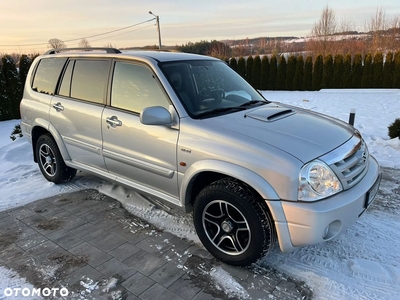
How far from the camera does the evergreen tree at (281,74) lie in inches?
720

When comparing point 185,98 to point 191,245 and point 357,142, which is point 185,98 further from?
point 357,142

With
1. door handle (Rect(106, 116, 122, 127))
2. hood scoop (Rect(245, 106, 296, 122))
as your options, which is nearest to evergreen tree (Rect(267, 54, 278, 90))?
hood scoop (Rect(245, 106, 296, 122))

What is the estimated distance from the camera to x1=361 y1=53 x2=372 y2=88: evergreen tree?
16561mm

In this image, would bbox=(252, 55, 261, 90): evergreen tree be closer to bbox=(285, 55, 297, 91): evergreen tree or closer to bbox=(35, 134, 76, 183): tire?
bbox=(285, 55, 297, 91): evergreen tree

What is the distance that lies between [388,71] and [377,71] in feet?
1.68

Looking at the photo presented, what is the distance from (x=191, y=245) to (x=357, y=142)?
191 cm

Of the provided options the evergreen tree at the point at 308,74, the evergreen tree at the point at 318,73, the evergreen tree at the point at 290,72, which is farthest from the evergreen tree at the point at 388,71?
the evergreen tree at the point at 290,72

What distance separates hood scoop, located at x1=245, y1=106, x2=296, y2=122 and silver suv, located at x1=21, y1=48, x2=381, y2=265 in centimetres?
1

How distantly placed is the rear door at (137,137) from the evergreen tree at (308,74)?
16273mm

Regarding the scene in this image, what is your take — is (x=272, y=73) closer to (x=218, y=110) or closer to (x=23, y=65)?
(x=23, y=65)

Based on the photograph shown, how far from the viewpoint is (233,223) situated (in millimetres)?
2770

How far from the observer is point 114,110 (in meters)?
3.52

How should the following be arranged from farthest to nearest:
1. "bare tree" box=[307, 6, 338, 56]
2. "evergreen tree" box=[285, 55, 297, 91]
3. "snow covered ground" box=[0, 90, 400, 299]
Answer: "bare tree" box=[307, 6, 338, 56]
"evergreen tree" box=[285, 55, 297, 91]
"snow covered ground" box=[0, 90, 400, 299]

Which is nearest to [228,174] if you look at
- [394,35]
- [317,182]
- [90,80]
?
[317,182]
